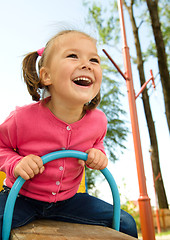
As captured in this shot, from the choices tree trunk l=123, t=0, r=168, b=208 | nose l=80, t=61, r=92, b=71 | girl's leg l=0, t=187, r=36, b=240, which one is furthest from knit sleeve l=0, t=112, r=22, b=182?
tree trunk l=123, t=0, r=168, b=208

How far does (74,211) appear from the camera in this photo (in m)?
1.54

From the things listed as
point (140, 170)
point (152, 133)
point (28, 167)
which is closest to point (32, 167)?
point (28, 167)

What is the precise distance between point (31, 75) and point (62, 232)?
0.89 m

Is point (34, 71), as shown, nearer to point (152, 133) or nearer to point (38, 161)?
point (38, 161)

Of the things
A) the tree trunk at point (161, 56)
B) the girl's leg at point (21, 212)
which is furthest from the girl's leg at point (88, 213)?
the tree trunk at point (161, 56)

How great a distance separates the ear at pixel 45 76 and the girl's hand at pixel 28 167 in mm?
465

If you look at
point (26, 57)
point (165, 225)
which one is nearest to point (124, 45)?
point (26, 57)

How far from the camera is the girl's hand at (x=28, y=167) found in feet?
4.19

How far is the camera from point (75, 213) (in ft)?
5.04

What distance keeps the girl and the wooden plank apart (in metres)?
0.07

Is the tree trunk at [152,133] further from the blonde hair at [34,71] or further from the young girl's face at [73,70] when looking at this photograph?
the young girl's face at [73,70]

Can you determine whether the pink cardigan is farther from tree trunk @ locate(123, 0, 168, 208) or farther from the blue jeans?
tree trunk @ locate(123, 0, 168, 208)

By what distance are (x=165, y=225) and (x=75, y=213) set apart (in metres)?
8.47

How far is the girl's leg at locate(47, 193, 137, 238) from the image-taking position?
4.95 feet
